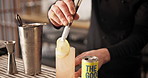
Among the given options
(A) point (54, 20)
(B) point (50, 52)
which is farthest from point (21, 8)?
(A) point (54, 20)

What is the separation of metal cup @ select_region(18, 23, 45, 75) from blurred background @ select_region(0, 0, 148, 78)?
2.06 m

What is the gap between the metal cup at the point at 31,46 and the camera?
129cm

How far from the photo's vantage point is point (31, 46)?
4.32ft

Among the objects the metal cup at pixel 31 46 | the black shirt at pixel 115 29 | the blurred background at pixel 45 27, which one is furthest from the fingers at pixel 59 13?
the blurred background at pixel 45 27

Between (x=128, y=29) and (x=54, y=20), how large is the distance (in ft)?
→ 2.91

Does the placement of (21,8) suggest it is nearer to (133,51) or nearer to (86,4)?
(86,4)

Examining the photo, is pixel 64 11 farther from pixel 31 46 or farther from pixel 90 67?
pixel 90 67

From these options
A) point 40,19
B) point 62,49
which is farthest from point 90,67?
point 40,19

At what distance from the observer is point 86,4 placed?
3.74 m

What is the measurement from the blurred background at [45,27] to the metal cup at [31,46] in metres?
2.06

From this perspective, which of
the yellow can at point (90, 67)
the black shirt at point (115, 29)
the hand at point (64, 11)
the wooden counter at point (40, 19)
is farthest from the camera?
the wooden counter at point (40, 19)

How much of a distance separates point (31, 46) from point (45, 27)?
275 cm

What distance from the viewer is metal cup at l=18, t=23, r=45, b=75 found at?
1294mm

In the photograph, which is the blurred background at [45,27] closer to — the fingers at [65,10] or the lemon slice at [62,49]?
the fingers at [65,10]
